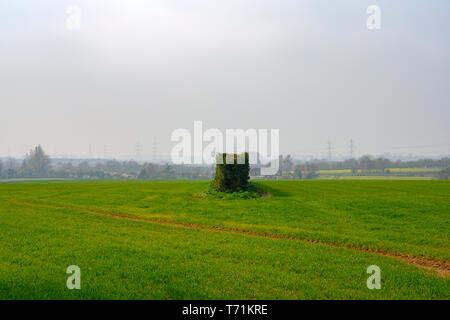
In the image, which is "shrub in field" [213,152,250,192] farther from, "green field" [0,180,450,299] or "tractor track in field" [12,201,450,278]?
"tractor track in field" [12,201,450,278]

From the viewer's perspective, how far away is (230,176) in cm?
2486

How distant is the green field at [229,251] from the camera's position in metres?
6.79

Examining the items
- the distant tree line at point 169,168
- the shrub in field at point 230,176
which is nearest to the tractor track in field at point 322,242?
the shrub in field at point 230,176

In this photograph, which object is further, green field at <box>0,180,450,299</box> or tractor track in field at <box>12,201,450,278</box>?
tractor track in field at <box>12,201,450,278</box>

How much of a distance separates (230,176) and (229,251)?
50.0 ft

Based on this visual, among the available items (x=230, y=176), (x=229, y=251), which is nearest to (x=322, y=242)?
(x=229, y=251)

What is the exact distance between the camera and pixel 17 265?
8.25 m

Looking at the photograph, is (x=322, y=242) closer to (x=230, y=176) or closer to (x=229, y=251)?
(x=229, y=251)

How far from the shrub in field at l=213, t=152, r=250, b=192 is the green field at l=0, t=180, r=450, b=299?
5.92 metres

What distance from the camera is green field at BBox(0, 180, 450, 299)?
267 inches

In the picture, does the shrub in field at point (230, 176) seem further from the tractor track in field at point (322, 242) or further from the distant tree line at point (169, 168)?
the distant tree line at point (169, 168)

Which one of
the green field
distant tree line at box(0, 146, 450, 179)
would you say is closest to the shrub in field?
the green field
